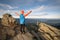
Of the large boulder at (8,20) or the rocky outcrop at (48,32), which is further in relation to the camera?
the rocky outcrop at (48,32)

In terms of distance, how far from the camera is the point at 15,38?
794cm

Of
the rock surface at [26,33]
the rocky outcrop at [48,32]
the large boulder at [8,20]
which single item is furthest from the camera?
the rocky outcrop at [48,32]

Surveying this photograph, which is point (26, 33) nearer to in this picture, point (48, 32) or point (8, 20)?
point (8, 20)

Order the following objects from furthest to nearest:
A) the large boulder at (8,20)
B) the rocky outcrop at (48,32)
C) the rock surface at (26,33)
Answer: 1. the rocky outcrop at (48,32)
2. the large boulder at (8,20)
3. the rock surface at (26,33)

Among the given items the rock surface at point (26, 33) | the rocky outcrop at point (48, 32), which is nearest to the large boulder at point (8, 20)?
the rock surface at point (26, 33)

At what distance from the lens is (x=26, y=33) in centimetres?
838

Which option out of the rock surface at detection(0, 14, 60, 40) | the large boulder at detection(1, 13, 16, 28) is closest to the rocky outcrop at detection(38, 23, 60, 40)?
the rock surface at detection(0, 14, 60, 40)

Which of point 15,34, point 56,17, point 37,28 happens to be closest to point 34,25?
point 37,28

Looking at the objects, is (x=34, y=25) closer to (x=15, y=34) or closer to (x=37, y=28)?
(x=37, y=28)

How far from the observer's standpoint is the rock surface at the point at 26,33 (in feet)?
26.7

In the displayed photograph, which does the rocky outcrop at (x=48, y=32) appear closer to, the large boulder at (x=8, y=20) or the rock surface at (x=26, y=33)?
the rock surface at (x=26, y=33)

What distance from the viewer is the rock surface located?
8.12m

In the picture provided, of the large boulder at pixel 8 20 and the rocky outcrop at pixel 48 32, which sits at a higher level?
the large boulder at pixel 8 20

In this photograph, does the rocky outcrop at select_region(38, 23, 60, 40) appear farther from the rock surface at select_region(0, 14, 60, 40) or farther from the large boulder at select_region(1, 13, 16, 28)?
the large boulder at select_region(1, 13, 16, 28)
